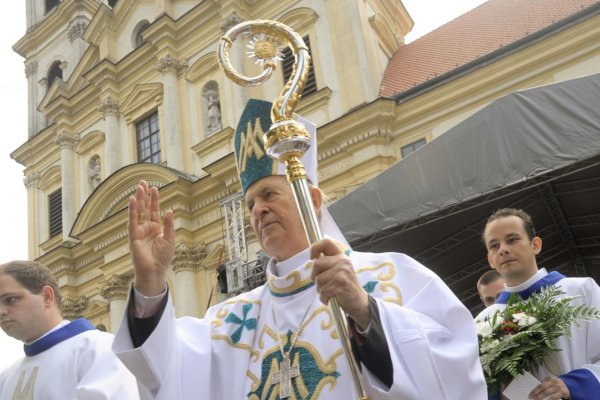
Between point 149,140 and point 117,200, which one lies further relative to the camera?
point 149,140

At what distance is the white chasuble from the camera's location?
1876mm

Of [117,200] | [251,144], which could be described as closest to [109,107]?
[117,200]

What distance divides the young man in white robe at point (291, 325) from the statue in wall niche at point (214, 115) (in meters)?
14.2

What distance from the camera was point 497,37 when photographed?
14852 millimetres

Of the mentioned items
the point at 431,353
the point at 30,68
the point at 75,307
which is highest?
the point at 30,68

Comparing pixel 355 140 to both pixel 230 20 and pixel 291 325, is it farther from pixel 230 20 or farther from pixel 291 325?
pixel 291 325

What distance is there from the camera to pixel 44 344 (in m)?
3.59

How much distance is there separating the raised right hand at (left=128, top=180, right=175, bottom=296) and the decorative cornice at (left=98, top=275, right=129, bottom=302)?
611 inches

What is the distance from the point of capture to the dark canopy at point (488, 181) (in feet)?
16.6

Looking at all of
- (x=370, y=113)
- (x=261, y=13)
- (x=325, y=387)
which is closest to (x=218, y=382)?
(x=325, y=387)

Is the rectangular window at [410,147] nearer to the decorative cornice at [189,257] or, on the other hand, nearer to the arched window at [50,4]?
the decorative cornice at [189,257]

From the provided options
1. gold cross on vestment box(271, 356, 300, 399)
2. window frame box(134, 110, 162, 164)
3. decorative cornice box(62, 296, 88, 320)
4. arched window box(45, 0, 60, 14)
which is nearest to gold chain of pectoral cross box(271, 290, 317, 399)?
gold cross on vestment box(271, 356, 300, 399)

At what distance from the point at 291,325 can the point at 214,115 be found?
14859mm

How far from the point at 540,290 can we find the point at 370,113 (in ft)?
33.7
